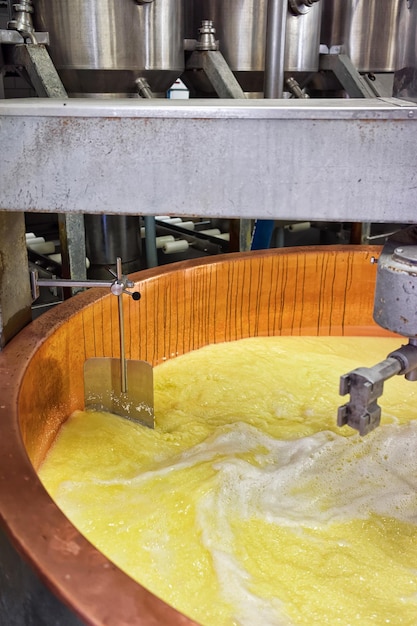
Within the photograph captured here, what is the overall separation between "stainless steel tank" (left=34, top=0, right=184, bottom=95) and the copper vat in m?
1.25

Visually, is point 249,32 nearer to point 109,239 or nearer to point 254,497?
point 109,239

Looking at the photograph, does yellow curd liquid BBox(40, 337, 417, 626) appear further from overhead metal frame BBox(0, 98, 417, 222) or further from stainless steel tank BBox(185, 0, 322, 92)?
stainless steel tank BBox(185, 0, 322, 92)

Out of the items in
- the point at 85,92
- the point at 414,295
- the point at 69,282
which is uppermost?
the point at 85,92

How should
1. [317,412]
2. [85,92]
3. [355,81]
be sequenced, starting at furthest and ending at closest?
[355,81] → [85,92] → [317,412]

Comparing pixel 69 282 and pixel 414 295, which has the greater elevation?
pixel 414 295

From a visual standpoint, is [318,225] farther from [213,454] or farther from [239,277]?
[213,454]

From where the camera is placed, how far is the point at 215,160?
1045 mm

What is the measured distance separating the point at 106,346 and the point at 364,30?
3191mm

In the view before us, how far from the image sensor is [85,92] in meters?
3.34

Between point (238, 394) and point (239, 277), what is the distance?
0.65m

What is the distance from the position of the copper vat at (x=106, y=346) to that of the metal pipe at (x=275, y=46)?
1.03 metres

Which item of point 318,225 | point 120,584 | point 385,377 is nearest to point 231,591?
point 120,584

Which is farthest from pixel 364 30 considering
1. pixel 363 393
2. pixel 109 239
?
pixel 363 393

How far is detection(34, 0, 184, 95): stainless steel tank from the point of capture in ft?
10.1
